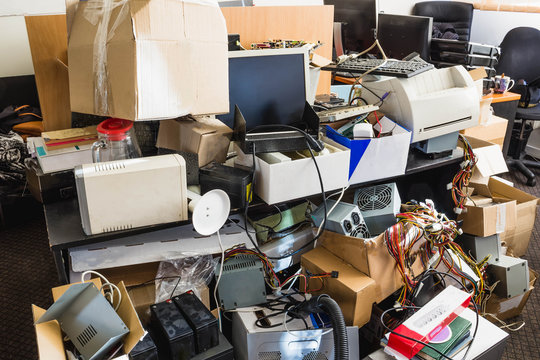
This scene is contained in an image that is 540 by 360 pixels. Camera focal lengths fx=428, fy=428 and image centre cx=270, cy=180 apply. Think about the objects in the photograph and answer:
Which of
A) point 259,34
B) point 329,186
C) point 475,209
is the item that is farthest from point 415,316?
point 259,34

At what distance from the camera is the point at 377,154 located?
1.55 metres

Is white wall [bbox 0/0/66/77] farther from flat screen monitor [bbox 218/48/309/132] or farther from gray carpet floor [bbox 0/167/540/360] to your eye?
flat screen monitor [bbox 218/48/309/132]

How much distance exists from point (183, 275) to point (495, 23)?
4287mm

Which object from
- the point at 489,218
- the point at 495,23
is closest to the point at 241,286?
the point at 489,218

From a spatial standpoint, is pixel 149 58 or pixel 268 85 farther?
pixel 268 85

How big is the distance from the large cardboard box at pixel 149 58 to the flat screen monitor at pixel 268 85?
5.4 inches

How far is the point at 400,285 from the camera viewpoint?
63.3 inches

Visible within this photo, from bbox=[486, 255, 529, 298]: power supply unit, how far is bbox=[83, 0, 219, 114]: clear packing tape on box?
1561 millimetres

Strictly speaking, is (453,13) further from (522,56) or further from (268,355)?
(268,355)

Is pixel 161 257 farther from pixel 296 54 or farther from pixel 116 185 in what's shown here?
pixel 296 54

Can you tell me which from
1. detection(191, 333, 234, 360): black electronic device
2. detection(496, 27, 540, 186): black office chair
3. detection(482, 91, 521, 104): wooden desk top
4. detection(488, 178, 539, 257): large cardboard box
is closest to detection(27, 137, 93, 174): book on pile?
detection(191, 333, 234, 360): black electronic device

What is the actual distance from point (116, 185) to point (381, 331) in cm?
107

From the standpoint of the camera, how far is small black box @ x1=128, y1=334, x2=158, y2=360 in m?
1.07

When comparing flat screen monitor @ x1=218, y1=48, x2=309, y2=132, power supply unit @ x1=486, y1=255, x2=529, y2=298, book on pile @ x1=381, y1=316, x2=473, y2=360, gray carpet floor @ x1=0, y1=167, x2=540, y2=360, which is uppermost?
flat screen monitor @ x1=218, y1=48, x2=309, y2=132
